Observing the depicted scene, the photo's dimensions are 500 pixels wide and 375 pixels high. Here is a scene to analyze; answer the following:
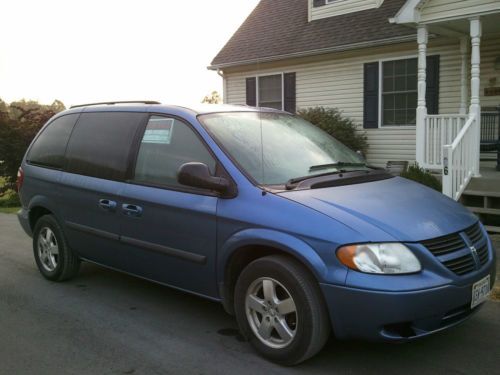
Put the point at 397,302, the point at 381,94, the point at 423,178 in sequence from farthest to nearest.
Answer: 1. the point at 381,94
2. the point at 423,178
3. the point at 397,302

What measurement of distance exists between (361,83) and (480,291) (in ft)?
30.7

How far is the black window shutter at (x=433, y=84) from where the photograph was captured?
35.6 feet

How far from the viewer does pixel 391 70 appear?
11.6m

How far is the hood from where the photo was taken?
3.18 m

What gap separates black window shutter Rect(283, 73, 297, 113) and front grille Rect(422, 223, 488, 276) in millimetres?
10363

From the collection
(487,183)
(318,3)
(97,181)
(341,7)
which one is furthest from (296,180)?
(318,3)

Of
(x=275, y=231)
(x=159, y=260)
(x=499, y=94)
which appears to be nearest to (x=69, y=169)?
(x=159, y=260)

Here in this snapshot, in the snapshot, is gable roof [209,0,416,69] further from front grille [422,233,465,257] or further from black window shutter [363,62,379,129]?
front grille [422,233,465,257]

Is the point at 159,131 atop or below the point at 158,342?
atop

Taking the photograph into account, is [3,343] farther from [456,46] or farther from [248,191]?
[456,46]

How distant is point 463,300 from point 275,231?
4.01 ft

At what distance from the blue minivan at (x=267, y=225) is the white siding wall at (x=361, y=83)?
6986 mm

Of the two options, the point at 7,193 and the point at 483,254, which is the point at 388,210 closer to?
the point at 483,254

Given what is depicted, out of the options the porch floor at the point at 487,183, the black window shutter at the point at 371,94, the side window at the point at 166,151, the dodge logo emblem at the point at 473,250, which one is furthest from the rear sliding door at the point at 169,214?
the black window shutter at the point at 371,94
